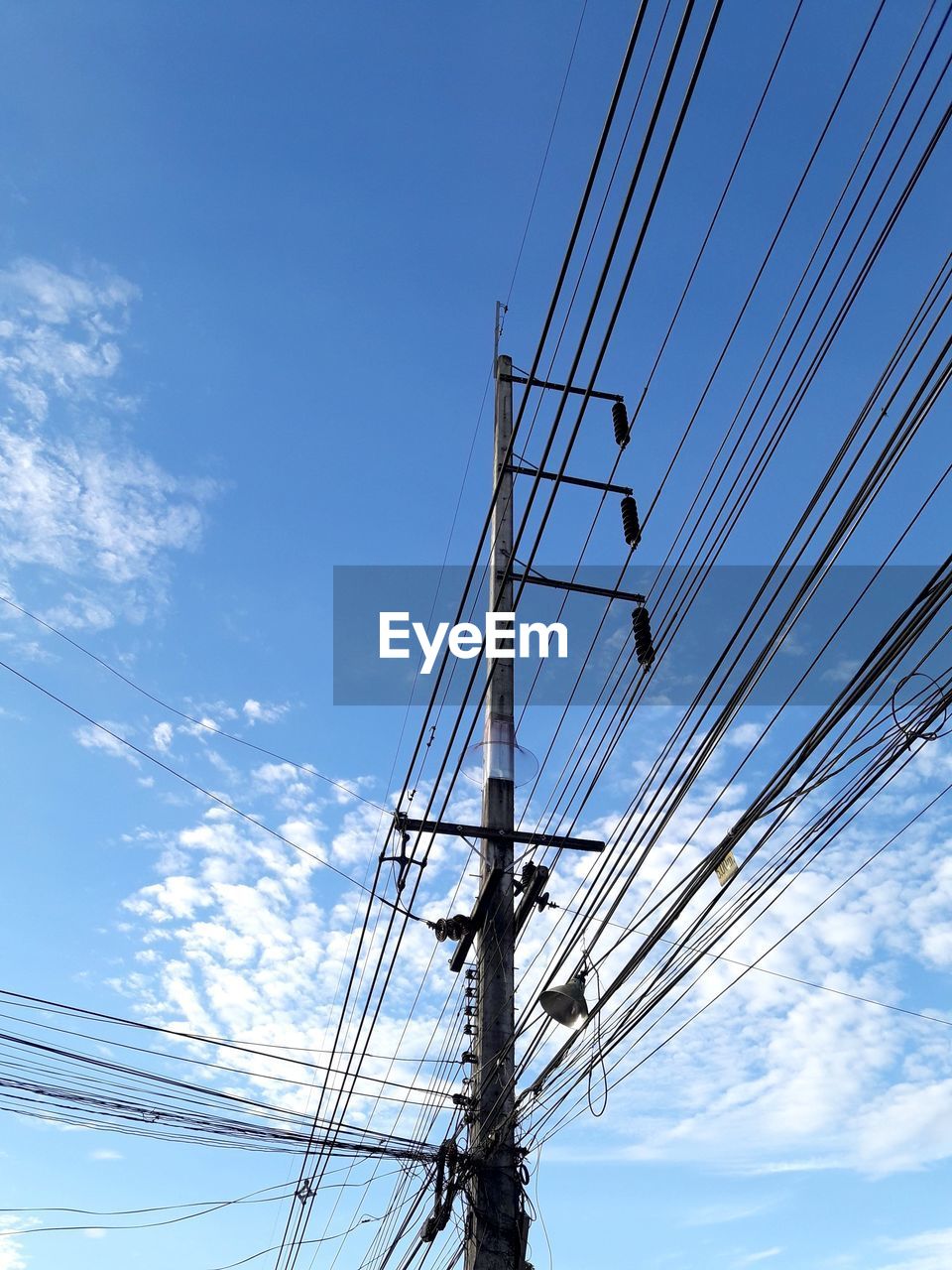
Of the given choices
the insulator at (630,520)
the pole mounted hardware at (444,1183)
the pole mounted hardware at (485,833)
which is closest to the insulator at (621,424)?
the insulator at (630,520)

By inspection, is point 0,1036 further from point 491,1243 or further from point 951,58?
point 951,58

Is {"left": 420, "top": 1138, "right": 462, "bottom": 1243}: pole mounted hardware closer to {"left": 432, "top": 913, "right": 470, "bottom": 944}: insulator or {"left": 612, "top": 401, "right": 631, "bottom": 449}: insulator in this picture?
{"left": 432, "top": 913, "right": 470, "bottom": 944}: insulator

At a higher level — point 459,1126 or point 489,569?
point 489,569

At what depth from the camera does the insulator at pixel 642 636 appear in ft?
26.3

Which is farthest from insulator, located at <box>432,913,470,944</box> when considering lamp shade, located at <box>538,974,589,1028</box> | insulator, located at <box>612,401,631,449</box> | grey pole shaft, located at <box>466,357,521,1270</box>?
insulator, located at <box>612,401,631,449</box>

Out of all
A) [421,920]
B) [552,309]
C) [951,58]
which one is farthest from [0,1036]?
[951,58]

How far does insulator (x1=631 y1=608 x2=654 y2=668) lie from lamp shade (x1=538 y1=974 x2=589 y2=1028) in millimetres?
2718

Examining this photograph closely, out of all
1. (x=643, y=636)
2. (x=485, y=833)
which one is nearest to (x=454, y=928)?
(x=485, y=833)

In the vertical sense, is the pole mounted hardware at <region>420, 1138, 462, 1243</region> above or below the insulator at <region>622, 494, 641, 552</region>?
below

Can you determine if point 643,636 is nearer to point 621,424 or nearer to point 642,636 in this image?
point 642,636

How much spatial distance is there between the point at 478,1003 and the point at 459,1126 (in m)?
1.42

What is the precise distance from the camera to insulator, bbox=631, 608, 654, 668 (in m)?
8.02

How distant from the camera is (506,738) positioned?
11.8 meters

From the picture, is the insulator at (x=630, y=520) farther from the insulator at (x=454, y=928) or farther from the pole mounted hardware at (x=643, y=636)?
the insulator at (x=454, y=928)
